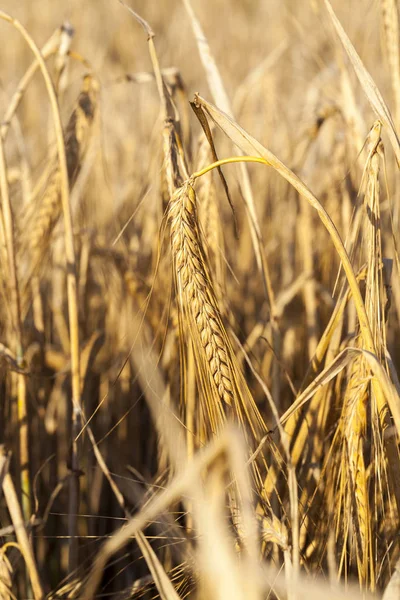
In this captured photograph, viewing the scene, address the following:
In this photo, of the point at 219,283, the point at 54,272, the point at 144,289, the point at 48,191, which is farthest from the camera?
the point at 54,272

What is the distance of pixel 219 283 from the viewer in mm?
811

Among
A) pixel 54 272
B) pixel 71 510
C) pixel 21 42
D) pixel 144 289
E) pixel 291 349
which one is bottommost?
pixel 71 510

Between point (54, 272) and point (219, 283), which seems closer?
point (219, 283)

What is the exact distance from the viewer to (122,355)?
1156mm

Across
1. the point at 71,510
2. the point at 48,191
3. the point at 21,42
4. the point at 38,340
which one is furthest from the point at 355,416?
the point at 21,42

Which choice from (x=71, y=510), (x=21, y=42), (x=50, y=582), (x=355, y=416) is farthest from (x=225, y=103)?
(x=21, y=42)

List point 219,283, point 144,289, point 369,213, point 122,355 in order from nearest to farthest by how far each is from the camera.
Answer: point 369,213 < point 219,283 < point 144,289 < point 122,355

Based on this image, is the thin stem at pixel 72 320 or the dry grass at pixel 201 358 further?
the thin stem at pixel 72 320

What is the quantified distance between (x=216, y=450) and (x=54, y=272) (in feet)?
3.29

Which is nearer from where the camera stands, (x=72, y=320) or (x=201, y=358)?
(x=201, y=358)

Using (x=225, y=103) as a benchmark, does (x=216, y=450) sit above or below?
below

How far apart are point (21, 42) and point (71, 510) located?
3.72 meters

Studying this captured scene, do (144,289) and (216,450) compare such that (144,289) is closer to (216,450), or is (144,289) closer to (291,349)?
(291,349)

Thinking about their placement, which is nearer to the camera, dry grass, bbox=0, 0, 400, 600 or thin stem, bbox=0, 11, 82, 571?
dry grass, bbox=0, 0, 400, 600
